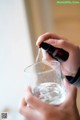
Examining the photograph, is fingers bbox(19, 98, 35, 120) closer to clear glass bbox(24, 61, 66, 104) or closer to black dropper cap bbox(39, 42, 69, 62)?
clear glass bbox(24, 61, 66, 104)

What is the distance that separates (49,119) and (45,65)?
0.20 meters

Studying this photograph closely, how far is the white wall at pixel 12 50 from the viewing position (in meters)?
1.14

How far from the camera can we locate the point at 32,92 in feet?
1.65

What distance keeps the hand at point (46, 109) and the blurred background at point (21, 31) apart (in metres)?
0.69

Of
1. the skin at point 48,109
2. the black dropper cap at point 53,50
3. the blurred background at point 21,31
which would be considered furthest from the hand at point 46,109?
the blurred background at point 21,31

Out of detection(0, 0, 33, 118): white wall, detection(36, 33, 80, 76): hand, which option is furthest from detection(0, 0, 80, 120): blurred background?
detection(36, 33, 80, 76): hand

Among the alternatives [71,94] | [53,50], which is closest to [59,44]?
[53,50]

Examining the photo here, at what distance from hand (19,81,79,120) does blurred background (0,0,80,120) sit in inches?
27.0

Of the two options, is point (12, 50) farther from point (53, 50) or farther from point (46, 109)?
point (46, 109)

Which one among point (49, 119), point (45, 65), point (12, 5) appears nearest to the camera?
point (49, 119)

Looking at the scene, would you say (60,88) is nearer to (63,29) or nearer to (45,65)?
(45,65)

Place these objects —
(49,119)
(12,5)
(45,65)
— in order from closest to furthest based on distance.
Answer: (49,119) → (45,65) → (12,5)

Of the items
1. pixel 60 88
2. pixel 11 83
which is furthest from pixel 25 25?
pixel 60 88

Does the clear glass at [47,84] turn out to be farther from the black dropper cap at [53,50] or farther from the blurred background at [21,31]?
the blurred background at [21,31]
